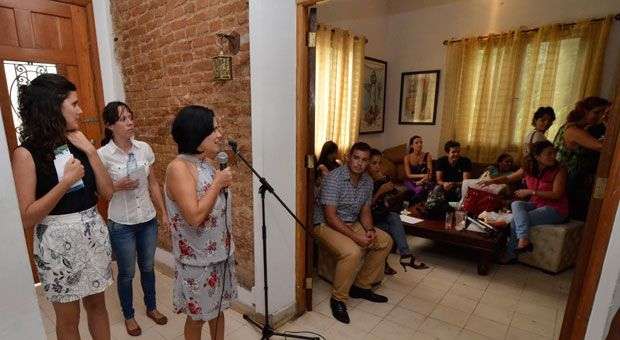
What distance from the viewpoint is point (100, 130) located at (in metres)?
2.83

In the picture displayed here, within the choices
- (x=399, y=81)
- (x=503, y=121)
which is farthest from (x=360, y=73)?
(x=503, y=121)

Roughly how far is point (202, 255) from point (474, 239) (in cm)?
240

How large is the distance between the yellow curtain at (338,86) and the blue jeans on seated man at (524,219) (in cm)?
241

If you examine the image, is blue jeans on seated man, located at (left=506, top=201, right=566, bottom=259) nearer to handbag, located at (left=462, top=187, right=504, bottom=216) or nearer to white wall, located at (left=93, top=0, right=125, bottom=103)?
handbag, located at (left=462, top=187, right=504, bottom=216)

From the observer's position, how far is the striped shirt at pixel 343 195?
8.09ft

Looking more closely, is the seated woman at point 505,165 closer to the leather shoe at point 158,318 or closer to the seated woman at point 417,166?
the seated woman at point 417,166

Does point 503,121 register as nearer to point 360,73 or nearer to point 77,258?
point 360,73

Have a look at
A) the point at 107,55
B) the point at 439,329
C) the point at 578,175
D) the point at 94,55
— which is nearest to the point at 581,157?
the point at 578,175

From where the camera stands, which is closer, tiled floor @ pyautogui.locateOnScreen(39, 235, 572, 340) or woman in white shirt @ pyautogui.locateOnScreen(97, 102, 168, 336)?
woman in white shirt @ pyautogui.locateOnScreen(97, 102, 168, 336)

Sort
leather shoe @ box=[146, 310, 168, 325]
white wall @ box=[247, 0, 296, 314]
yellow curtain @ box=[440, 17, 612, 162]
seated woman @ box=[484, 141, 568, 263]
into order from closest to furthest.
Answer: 1. white wall @ box=[247, 0, 296, 314]
2. leather shoe @ box=[146, 310, 168, 325]
3. seated woman @ box=[484, 141, 568, 263]
4. yellow curtain @ box=[440, 17, 612, 162]

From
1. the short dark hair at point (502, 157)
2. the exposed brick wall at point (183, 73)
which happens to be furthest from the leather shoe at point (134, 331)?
the short dark hair at point (502, 157)

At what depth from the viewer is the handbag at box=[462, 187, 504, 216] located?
3268mm

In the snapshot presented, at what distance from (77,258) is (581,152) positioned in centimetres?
384

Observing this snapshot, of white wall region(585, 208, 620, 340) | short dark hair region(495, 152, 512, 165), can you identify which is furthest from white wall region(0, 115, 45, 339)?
short dark hair region(495, 152, 512, 165)
